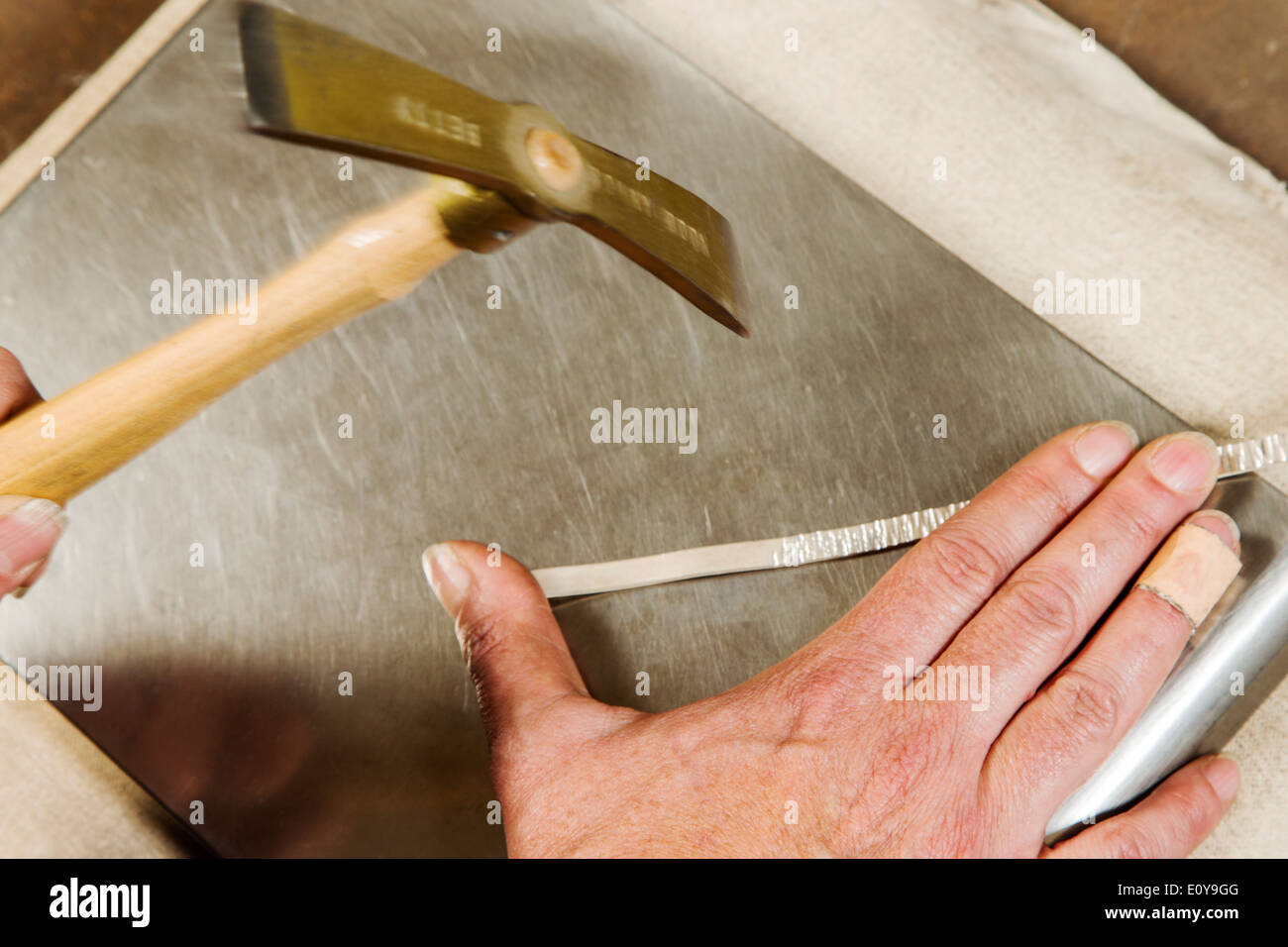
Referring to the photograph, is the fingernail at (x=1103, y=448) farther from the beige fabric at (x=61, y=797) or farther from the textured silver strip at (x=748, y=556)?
the beige fabric at (x=61, y=797)

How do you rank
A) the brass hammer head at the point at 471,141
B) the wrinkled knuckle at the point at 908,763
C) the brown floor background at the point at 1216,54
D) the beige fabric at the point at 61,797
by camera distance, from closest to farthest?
1. the brass hammer head at the point at 471,141
2. the wrinkled knuckle at the point at 908,763
3. the beige fabric at the point at 61,797
4. the brown floor background at the point at 1216,54

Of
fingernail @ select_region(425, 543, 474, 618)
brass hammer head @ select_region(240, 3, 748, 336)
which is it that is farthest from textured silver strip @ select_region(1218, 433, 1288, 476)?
fingernail @ select_region(425, 543, 474, 618)

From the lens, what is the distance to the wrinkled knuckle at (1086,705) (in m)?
0.46

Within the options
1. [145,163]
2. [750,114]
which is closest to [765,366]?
[750,114]

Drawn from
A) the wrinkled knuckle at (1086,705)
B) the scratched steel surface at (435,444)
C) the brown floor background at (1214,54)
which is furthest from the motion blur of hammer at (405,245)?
the brown floor background at (1214,54)

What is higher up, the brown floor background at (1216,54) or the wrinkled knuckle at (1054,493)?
the brown floor background at (1216,54)

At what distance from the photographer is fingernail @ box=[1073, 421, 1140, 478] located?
0.50 meters

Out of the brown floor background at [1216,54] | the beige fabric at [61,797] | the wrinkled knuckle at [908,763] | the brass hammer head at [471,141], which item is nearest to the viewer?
the brass hammer head at [471,141]

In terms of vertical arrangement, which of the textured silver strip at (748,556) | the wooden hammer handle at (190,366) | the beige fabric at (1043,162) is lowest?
the textured silver strip at (748,556)

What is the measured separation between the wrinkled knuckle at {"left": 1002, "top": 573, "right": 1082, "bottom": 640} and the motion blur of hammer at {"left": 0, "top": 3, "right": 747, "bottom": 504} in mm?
216

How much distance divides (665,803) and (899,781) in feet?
0.39

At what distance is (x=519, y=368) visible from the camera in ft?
1.87

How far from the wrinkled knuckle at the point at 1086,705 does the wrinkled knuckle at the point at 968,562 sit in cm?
6

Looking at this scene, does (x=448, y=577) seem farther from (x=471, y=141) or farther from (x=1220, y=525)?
(x=1220, y=525)
